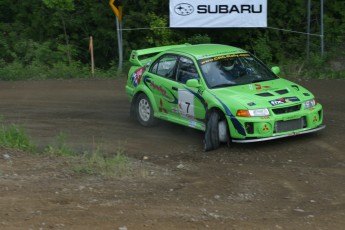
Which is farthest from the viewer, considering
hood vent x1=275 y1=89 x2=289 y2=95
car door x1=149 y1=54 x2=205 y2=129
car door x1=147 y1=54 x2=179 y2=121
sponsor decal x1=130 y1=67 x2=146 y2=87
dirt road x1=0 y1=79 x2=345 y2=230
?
sponsor decal x1=130 y1=67 x2=146 y2=87

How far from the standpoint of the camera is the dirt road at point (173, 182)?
639 cm

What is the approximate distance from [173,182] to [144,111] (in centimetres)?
414

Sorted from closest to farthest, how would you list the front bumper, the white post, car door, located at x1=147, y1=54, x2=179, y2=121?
the front bumper
car door, located at x1=147, y1=54, x2=179, y2=121
the white post

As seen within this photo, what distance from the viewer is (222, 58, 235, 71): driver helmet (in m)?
11.0

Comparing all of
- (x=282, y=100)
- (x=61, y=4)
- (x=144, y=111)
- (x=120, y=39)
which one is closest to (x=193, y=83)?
(x=282, y=100)

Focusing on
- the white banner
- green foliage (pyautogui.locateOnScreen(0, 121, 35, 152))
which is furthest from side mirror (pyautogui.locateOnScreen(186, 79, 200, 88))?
the white banner

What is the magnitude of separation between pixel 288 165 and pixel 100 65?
14460 mm

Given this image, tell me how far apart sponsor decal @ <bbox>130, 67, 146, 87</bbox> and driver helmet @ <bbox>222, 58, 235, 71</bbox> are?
193cm

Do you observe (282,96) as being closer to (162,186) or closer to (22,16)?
(162,186)

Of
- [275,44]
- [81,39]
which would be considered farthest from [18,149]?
[81,39]

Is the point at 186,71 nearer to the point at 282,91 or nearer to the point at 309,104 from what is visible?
the point at 282,91

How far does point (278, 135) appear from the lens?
9.83 metres

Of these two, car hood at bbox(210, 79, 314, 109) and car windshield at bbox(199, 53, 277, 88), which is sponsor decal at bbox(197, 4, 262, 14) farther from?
car hood at bbox(210, 79, 314, 109)

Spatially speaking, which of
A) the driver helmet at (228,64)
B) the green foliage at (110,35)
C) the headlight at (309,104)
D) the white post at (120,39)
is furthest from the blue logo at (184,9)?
the headlight at (309,104)
